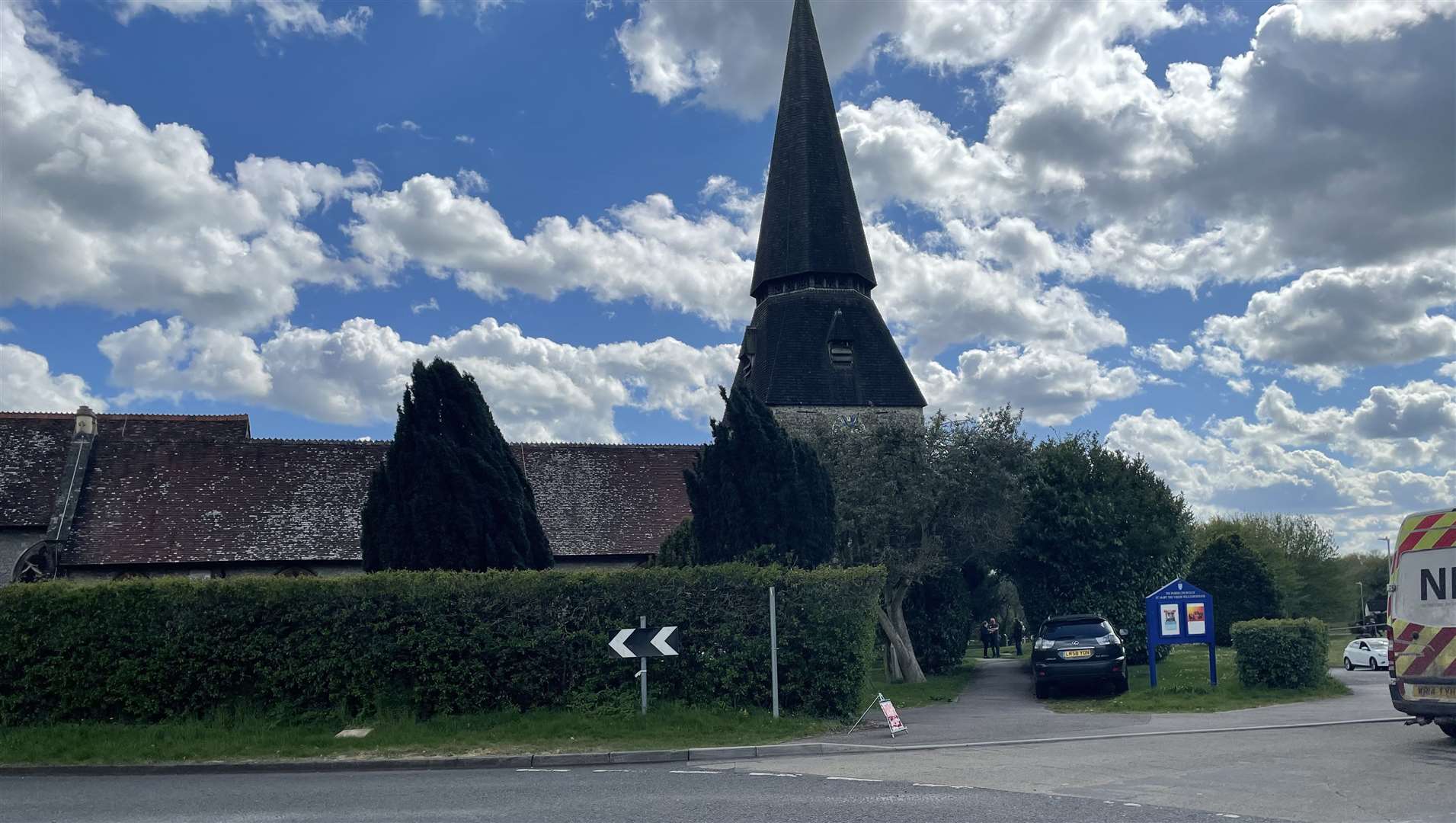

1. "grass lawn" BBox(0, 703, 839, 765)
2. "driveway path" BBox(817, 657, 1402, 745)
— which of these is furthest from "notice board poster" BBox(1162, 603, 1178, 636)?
"grass lawn" BBox(0, 703, 839, 765)

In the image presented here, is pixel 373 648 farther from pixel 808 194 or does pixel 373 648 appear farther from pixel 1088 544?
pixel 808 194

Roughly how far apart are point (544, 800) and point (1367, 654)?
29282 millimetres

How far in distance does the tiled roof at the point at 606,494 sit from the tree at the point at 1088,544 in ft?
37.9

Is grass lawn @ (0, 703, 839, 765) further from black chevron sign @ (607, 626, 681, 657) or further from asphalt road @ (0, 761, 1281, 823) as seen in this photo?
asphalt road @ (0, 761, 1281, 823)

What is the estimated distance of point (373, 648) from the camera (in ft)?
50.3

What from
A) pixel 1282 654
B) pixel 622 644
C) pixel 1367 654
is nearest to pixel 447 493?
pixel 622 644

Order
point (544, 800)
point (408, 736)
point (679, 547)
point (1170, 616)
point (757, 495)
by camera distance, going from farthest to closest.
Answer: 1. point (679, 547)
2. point (757, 495)
3. point (1170, 616)
4. point (408, 736)
5. point (544, 800)

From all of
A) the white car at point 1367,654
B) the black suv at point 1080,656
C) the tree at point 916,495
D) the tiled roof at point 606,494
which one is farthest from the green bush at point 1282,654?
the tiled roof at point 606,494

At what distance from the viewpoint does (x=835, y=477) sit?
26.2m

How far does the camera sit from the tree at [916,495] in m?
25.5

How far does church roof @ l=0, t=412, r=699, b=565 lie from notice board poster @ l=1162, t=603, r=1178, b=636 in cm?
1740

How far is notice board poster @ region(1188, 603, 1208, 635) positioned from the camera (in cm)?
2041

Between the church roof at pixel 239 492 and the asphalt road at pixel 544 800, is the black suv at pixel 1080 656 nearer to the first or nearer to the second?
the asphalt road at pixel 544 800

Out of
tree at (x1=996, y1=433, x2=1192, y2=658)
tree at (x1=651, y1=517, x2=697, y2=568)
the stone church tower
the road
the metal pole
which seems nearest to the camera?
the road
